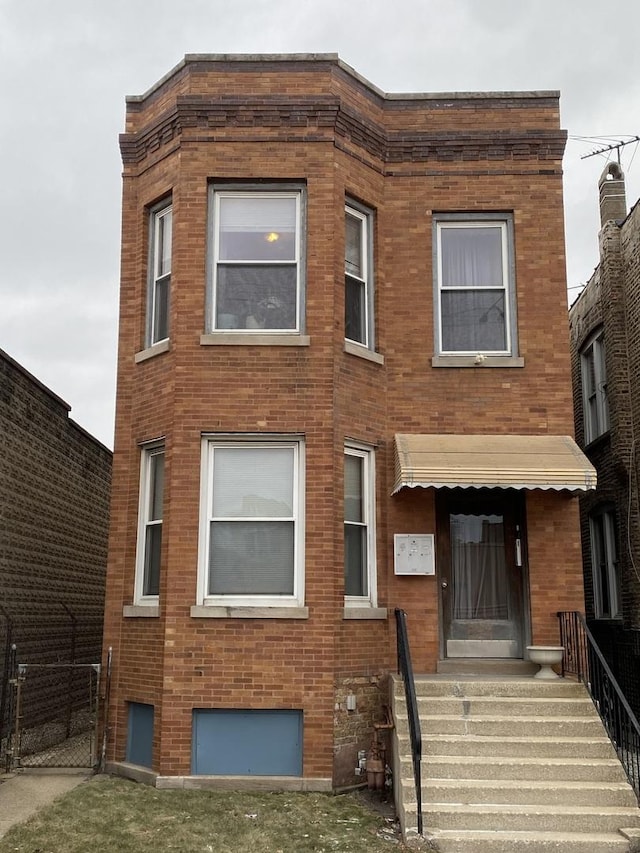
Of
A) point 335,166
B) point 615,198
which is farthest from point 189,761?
point 615,198

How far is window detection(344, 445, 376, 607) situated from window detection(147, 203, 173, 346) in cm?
278

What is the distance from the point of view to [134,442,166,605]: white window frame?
10.1 metres

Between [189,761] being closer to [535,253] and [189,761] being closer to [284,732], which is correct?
[284,732]

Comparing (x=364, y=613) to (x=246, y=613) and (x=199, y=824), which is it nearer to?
(x=246, y=613)

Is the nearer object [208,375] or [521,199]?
[208,375]

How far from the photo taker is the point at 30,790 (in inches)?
344

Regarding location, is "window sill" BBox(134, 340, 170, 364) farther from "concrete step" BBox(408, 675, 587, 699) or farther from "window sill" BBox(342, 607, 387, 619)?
"concrete step" BBox(408, 675, 587, 699)

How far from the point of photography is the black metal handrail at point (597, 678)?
8477mm

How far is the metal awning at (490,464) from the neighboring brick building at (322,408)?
31 mm

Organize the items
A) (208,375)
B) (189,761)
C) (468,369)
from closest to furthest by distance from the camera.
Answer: (189,761), (208,375), (468,369)

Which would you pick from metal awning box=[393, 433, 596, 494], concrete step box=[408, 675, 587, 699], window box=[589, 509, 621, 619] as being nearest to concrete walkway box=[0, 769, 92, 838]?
concrete step box=[408, 675, 587, 699]

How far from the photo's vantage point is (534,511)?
34.2 feet

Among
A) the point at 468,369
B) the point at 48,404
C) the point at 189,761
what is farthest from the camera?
the point at 48,404

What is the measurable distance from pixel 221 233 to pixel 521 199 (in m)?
3.86
